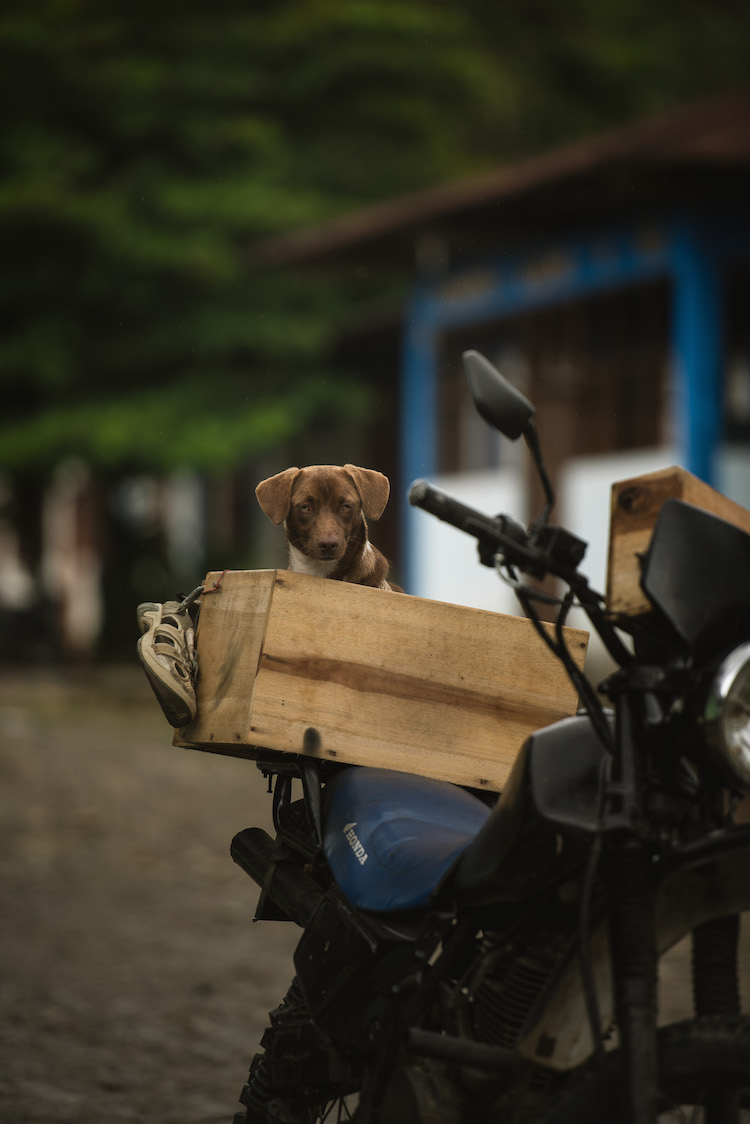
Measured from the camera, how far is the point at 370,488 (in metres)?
3.49

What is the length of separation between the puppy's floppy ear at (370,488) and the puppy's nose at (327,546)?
0.36ft

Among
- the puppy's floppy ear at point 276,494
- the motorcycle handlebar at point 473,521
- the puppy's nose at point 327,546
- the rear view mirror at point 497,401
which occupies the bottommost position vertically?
the motorcycle handlebar at point 473,521

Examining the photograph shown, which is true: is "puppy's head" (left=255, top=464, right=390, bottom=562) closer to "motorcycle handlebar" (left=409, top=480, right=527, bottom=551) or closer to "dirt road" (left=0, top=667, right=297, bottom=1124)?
"motorcycle handlebar" (left=409, top=480, right=527, bottom=551)

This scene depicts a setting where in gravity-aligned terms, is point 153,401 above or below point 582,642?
above

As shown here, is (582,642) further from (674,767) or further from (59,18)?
(59,18)

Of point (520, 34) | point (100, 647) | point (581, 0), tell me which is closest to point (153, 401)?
point (100, 647)

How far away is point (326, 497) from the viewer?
11.5ft

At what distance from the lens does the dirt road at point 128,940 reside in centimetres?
449

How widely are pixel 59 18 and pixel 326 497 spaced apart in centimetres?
1783

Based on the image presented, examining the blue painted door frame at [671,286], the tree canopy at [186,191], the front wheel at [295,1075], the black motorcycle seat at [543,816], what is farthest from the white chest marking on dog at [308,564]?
the tree canopy at [186,191]

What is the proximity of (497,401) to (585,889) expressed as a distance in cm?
71

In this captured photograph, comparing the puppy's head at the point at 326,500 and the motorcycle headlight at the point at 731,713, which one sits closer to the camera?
the motorcycle headlight at the point at 731,713

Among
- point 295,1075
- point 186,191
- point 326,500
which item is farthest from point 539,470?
point 186,191

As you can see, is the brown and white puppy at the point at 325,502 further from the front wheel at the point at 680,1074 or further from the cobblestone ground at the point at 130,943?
the cobblestone ground at the point at 130,943
